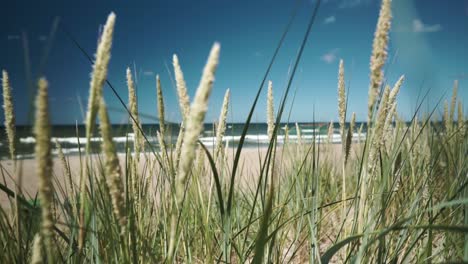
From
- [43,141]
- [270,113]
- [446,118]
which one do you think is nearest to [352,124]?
[270,113]

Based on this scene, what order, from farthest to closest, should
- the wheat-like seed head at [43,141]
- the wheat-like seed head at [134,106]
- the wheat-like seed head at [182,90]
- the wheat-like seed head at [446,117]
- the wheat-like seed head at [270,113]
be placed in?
the wheat-like seed head at [446,117], the wheat-like seed head at [270,113], the wheat-like seed head at [134,106], the wheat-like seed head at [182,90], the wheat-like seed head at [43,141]

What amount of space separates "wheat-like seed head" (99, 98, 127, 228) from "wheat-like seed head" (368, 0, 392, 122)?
50 centimetres

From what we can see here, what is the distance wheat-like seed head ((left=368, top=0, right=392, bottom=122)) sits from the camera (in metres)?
0.71

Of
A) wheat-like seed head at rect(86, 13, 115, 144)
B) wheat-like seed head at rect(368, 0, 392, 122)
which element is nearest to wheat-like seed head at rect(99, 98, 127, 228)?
wheat-like seed head at rect(86, 13, 115, 144)

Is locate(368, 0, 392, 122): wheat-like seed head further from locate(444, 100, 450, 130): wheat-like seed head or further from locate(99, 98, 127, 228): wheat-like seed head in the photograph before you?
locate(444, 100, 450, 130): wheat-like seed head

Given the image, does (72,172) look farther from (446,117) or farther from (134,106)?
(446,117)

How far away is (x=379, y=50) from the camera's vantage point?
2.35 feet

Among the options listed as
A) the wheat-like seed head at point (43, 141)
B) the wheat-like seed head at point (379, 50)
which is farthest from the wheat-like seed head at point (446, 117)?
the wheat-like seed head at point (43, 141)

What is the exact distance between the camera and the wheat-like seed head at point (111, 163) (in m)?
0.60

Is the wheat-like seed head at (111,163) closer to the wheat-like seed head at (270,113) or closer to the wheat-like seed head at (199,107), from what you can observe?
the wheat-like seed head at (199,107)

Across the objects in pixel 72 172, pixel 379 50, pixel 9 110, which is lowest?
pixel 72 172

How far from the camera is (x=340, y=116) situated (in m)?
1.27

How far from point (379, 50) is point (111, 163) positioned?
548 millimetres

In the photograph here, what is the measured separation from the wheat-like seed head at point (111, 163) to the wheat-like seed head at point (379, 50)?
502 mm
